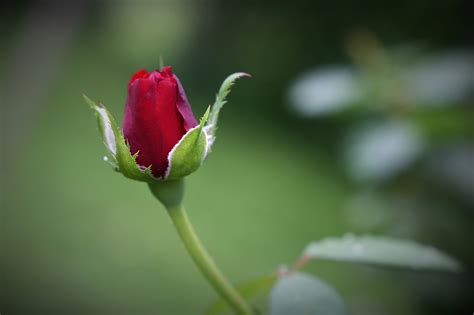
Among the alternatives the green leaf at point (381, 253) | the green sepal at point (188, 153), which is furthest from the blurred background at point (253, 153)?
the green sepal at point (188, 153)

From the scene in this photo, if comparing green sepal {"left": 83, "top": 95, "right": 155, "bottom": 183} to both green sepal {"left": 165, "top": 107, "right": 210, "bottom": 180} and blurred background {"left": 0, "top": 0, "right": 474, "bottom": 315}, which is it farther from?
blurred background {"left": 0, "top": 0, "right": 474, "bottom": 315}

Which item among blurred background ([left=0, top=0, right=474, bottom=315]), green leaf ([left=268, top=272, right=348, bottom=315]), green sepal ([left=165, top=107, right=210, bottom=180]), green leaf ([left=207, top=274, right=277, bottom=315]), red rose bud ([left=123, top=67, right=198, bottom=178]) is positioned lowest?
green leaf ([left=268, top=272, right=348, bottom=315])

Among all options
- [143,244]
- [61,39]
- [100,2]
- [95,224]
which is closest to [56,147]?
[95,224]

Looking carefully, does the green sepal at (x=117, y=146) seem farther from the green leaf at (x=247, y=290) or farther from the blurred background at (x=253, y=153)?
the blurred background at (x=253, y=153)

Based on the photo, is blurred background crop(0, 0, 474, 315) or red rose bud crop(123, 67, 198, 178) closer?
red rose bud crop(123, 67, 198, 178)

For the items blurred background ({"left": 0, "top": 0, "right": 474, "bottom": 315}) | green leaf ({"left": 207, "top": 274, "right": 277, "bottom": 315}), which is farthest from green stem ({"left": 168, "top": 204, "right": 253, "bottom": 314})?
blurred background ({"left": 0, "top": 0, "right": 474, "bottom": 315})

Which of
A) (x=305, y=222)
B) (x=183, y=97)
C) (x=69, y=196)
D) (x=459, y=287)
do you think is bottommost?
(x=459, y=287)

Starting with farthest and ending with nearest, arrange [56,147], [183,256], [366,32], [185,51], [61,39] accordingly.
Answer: [61,39] → [185,51] → [56,147] → [366,32] → [183,256]

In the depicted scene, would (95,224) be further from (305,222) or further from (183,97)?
(183,97)
